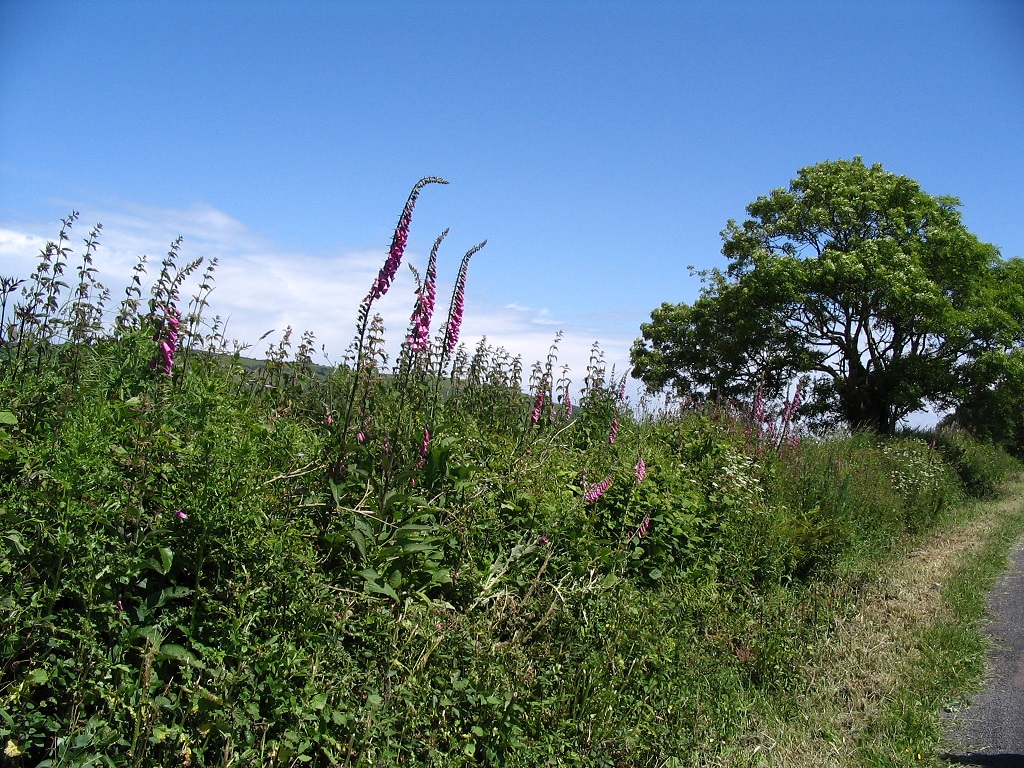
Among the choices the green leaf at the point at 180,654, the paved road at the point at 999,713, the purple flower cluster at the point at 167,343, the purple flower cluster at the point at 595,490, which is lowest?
the paved road at the point at 999,713

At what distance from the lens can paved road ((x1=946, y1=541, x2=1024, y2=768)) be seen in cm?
439

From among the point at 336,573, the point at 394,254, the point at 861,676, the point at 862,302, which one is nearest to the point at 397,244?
the point at 394,254

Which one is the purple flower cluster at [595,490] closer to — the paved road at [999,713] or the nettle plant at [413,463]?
the nettle plant at [413,463]

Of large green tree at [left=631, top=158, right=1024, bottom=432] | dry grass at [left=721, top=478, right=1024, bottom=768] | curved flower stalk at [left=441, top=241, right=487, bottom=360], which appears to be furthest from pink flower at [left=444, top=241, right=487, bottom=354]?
large green tree at [left=631, top=158, right=1024, bottom=432]

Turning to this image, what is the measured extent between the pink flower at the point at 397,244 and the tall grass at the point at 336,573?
0.06 ft

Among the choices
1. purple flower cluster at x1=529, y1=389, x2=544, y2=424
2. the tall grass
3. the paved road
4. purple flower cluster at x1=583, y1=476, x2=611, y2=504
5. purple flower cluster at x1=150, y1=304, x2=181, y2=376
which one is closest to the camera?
the tall grass

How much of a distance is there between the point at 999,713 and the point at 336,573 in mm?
4313

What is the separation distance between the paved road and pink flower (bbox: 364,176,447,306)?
13.4 feet

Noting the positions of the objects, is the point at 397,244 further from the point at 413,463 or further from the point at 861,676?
the point at 861,676

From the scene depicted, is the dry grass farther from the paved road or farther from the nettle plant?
Answer: the nettle plant

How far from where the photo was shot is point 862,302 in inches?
935

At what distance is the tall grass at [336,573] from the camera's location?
8.51 ft

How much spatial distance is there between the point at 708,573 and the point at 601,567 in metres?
1.12

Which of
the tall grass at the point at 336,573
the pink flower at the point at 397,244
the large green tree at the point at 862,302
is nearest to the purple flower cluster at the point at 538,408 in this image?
the tall grass at the point at 336,573
